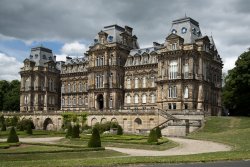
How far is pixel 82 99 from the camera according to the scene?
96.7 meters

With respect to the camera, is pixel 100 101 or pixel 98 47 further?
pixel 100 101

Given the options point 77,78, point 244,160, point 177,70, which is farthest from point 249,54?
point 77,78

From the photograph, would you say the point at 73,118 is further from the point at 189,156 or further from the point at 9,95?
the point at 189,156

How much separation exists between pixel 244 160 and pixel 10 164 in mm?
16409

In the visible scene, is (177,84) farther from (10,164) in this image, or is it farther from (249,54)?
(10,164)

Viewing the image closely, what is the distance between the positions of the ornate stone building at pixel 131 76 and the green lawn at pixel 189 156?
8607 mm

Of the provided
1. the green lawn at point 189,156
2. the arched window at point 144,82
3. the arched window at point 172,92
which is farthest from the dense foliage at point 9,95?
the green lawn at point 189,156

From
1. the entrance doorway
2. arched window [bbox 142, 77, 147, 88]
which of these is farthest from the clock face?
the entrance doorway

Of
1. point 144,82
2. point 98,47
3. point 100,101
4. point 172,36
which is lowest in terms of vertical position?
point 100,101

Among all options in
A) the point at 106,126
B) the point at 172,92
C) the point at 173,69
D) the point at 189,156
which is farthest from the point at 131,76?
the point at 189,156

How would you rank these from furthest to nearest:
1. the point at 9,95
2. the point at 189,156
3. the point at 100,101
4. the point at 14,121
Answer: the point at 9,95, the point at 100,101, the point at 14,121, the point at 189,156

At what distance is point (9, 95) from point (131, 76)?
4872 centimetres

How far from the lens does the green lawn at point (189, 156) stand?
995 inches

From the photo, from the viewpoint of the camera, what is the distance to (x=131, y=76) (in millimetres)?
86438
